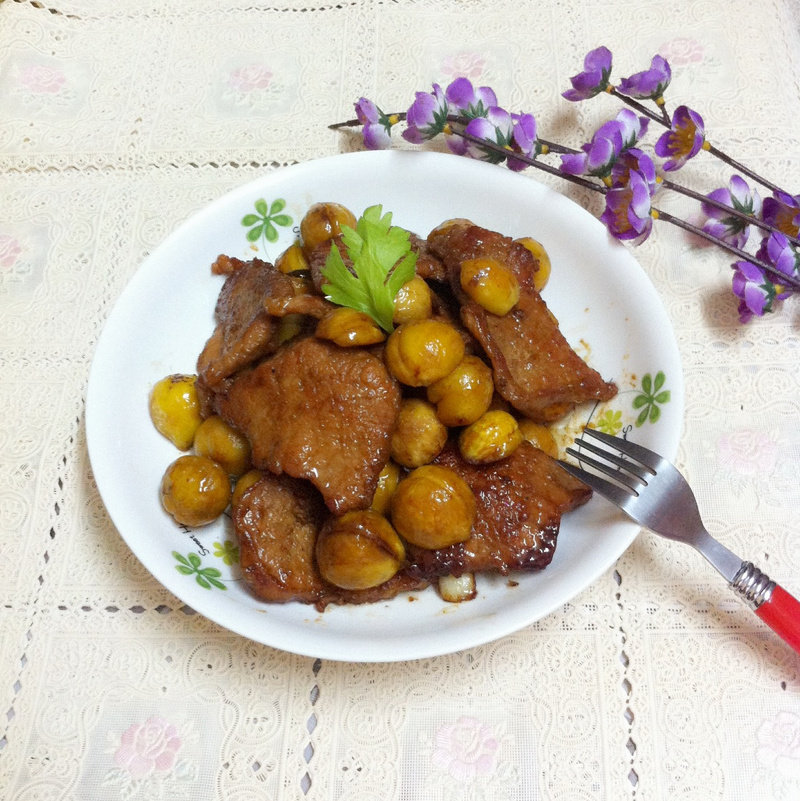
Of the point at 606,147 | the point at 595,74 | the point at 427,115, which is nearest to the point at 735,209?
the point at 606,147

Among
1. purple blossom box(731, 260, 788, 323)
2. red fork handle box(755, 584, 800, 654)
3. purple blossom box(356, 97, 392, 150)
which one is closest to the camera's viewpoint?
red fork handle box(755, 584, 800, 654)

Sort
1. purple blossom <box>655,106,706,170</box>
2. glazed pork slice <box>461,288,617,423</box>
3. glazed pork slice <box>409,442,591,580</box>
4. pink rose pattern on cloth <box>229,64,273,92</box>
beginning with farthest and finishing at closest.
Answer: pink rose pattern on cloth <box>229,64,273,92</box>
purple blossom <box>655,106,706,170</box>
glazed pork slice <box>461,288,617,423</box>
glazed pork slice <box>409,442,591,580</box>

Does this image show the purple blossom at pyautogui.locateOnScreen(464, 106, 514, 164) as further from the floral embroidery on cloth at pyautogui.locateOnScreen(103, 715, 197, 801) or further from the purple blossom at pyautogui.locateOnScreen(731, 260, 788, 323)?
the floral embroidery on cloth at pyautogui.locateOnScreen(103, 715, 197, 801)

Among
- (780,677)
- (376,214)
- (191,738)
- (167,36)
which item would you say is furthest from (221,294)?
(780,677)

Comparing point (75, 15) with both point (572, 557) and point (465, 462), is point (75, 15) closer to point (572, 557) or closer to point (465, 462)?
point (465, 462)

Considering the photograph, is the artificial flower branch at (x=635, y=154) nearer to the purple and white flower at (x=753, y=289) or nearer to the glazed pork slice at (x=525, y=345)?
the purple and white flower at (x=753, y=289)

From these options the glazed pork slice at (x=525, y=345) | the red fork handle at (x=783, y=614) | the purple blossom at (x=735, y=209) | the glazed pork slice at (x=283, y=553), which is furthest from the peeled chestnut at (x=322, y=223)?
the red fork handle at (x=783, y=614)

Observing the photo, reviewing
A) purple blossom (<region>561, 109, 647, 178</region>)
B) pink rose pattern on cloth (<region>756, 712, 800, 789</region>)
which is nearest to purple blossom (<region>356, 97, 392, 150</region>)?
purple blossom (<region>561, 109, 647, 178</region>)
